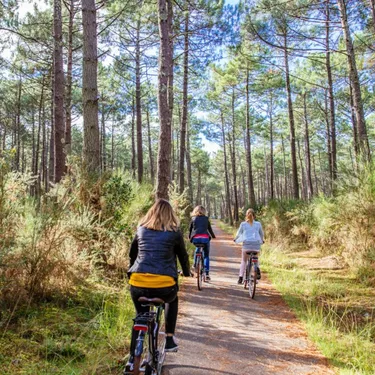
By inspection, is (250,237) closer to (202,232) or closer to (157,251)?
(202,232)

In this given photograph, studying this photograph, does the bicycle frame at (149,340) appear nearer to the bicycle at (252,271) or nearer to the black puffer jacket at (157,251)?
the black puffer jacket at (157,251)

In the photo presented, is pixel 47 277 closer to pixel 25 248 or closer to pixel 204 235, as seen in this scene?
pixel 25 248

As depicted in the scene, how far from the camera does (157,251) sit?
3.30 meters

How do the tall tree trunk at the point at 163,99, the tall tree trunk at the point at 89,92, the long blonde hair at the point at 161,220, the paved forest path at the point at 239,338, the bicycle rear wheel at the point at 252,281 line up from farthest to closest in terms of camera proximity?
the tall tree trunk at the point at 163,99 < the tall tree trunk at the point at 89,92 < the bicycle rear wheel at the point at 252,281 < the paved forest path at the point at 239,338 < the long blonde hair at the point at 161,220

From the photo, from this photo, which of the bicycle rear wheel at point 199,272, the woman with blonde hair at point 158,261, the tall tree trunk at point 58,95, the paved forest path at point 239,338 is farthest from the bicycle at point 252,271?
the tall tree trunk at point 58,95

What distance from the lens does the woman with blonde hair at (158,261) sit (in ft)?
10.5

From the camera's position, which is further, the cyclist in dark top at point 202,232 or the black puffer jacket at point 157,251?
the cyclist in dark top at point 202,232

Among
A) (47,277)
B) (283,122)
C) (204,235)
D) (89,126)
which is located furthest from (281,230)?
(283,122)

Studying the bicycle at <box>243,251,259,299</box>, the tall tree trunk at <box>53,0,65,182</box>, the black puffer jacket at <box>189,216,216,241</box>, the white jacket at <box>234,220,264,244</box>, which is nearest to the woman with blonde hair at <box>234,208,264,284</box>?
the white jacket at <box>234,220,264,244</box>

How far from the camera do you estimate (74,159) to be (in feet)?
22.9

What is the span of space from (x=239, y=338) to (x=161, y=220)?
2314 mm

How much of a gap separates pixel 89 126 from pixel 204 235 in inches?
146

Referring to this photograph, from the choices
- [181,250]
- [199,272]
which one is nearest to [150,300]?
[181,250]

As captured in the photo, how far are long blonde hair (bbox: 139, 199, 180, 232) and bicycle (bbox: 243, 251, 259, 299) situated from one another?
3.84 m
